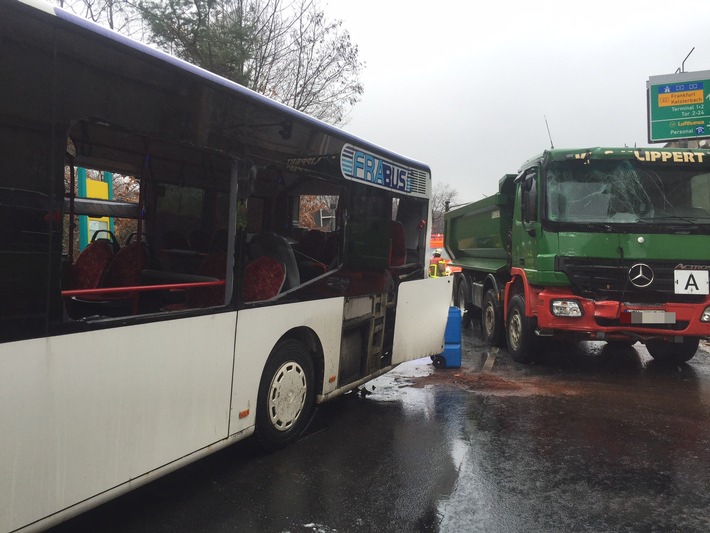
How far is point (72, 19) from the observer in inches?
99.8

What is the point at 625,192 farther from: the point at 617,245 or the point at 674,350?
the point at 674,350

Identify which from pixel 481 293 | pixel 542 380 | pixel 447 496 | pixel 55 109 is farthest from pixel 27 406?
pixel 481 293

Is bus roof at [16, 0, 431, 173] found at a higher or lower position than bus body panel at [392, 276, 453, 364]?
higher

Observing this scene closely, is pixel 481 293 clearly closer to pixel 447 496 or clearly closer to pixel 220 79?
pixel 447 496

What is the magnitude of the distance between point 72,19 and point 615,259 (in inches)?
249

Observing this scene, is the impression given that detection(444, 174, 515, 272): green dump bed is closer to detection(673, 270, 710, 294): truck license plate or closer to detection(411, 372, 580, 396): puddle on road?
detection(411, 372, 580, 396): puddle on road

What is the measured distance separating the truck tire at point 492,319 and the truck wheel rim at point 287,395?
5.61 m

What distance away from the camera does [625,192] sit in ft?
23.2

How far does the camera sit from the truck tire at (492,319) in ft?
31.0

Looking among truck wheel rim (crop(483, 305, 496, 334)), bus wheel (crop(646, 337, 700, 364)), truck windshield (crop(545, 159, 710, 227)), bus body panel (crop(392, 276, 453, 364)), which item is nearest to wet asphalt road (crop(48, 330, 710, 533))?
bus body panel (crop(392, 276, 453, 364))

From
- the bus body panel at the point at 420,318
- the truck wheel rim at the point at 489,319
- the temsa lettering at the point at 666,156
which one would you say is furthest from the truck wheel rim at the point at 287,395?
the truck wheel rim at the point at 489,319

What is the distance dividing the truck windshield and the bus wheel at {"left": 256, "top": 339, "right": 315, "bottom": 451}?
13.7ft

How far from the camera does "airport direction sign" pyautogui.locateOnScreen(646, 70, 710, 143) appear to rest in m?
19.3

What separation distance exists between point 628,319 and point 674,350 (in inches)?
86.5
